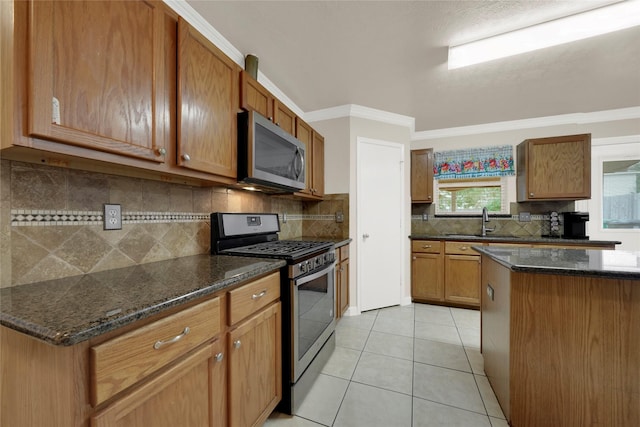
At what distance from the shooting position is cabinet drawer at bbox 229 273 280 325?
3.59ft

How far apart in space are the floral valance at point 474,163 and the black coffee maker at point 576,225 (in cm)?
83

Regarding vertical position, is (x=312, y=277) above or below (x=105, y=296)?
below

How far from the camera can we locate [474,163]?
362 cm

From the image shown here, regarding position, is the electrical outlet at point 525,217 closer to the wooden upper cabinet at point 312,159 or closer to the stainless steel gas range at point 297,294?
the wooden upper cabinet at point 312,159

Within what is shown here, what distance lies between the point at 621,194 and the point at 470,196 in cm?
171

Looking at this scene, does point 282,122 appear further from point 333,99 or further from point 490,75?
point 490,75

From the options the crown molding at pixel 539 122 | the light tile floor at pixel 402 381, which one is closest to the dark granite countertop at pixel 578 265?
the light tile floor at pixel 402 381

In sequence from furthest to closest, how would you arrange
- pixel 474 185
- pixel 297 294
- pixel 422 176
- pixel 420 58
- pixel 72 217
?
pixel 474 185, pixel 422 176, pixel 420 58, pixel 297 294, pixel 72 217

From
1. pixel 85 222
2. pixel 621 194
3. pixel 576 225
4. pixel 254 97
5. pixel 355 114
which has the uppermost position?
pixel 355 114

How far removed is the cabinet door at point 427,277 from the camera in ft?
10.7

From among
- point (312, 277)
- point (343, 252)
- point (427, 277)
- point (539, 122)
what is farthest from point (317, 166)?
point (539, 122)

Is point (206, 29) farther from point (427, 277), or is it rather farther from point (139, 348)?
point (427, 277)

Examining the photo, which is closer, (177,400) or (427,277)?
(177,400)

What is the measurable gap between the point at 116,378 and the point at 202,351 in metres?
0.31
